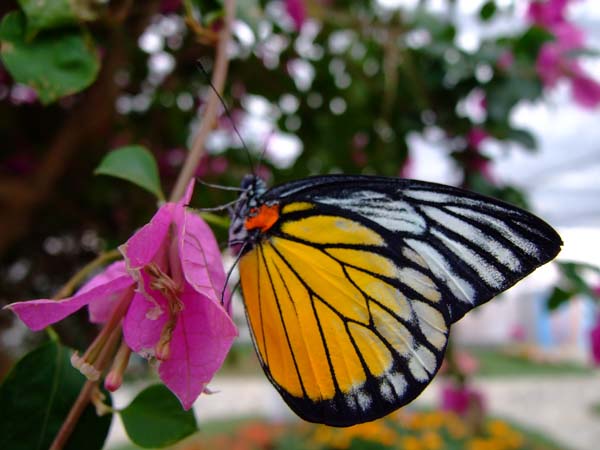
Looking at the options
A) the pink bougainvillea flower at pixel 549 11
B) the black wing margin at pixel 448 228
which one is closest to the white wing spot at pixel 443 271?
the black wing margin at pixel 448 228

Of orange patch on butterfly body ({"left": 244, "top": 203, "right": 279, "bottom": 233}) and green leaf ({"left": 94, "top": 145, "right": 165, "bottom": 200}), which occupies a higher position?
green leaf ({"left": 94, "top": 145, "right": 165, "bottom": 200})

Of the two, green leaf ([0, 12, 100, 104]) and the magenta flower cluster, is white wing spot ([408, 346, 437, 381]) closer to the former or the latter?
green leaf ([0, 12, 100, 104])

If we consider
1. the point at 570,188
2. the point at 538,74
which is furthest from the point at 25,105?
the point at 570,188

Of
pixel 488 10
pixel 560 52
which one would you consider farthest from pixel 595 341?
pixel 488 10

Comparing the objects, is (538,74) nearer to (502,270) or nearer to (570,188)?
(502,270)

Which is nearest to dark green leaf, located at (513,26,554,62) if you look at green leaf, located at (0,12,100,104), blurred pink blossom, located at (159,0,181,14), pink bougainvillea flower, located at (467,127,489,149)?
pink bougainvillea flower, located at (467,127,489,149)

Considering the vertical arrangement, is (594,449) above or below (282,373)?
above

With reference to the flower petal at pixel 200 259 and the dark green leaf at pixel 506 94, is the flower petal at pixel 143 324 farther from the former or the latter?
the dark green leaf at pixel 506 94
